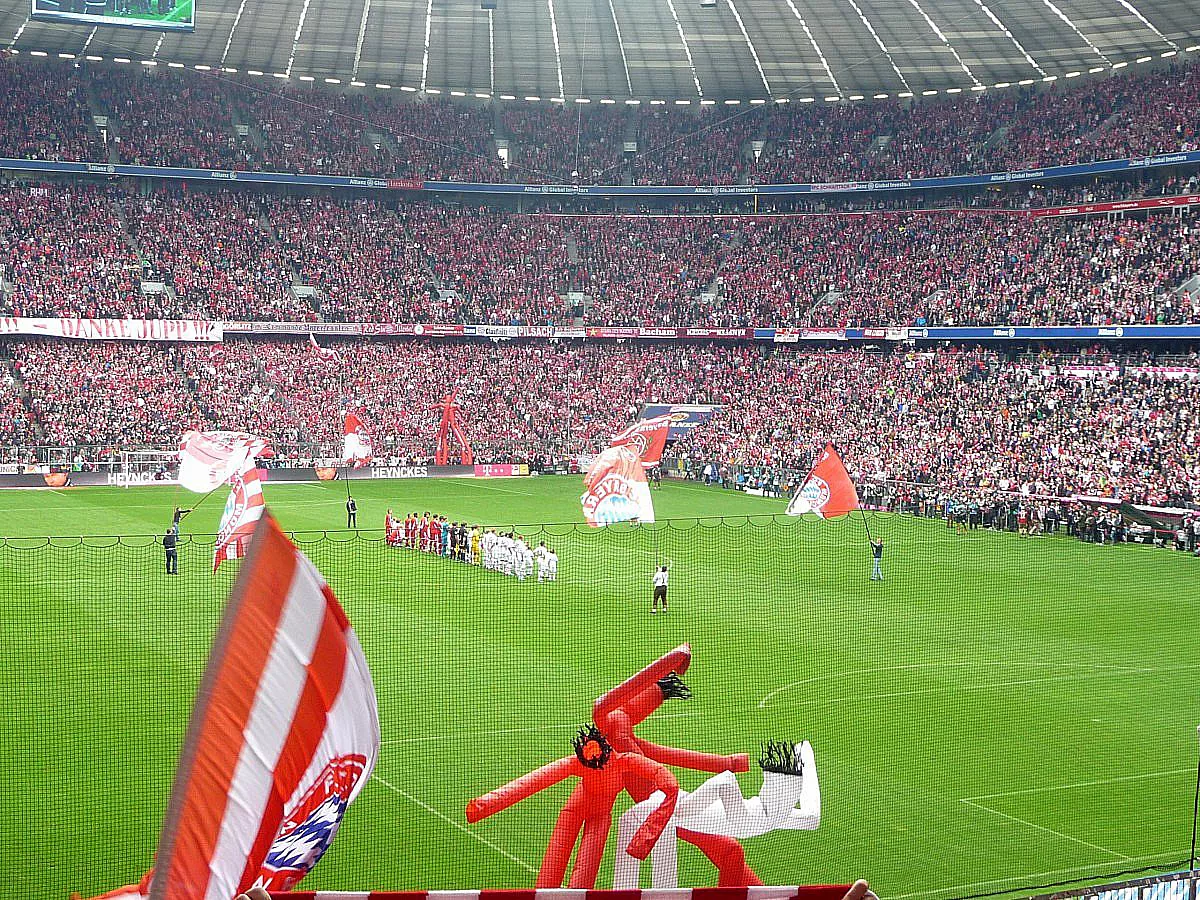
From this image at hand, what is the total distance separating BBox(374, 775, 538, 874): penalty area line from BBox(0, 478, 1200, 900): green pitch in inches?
1.6

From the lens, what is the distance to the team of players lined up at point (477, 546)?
24750mm

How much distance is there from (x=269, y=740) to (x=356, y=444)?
3736 cm

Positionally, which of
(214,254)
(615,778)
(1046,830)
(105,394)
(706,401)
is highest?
(214,254)

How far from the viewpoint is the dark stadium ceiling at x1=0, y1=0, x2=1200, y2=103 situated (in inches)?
1702

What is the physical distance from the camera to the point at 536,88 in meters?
56.6

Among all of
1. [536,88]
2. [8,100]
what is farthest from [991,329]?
[8,100]

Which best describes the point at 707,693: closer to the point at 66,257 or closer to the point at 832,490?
the point at 832,490

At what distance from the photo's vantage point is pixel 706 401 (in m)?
50.3

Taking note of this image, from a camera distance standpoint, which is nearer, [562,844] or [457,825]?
[562,844]

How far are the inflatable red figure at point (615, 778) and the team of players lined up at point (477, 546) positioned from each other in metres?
16.1

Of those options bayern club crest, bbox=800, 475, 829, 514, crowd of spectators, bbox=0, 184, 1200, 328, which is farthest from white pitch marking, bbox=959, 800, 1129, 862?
crowd of spectators, bbox=0, 184, 1200, 328

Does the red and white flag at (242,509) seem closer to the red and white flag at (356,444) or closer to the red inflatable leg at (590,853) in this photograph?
the red inflatable leg at (590,853)

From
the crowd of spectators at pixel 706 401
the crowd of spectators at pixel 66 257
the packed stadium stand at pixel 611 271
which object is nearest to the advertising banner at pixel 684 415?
the crowd of spectators at pixel 706 401

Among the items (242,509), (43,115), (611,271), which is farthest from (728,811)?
(43,115)
